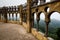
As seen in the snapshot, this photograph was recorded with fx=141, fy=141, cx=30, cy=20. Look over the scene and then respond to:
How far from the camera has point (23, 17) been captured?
71.5 feet

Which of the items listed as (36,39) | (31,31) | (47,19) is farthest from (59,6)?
(31,31)

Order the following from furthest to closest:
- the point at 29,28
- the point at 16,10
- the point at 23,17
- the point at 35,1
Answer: the point at 16,10 → the point at 23,17 → the point at 29,28 → the point at 35,1

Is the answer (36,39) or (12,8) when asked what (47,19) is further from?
(12,8)

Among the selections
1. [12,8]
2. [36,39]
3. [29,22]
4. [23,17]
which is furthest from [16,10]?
[36,39]

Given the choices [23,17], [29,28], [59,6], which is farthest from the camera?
[23,17]

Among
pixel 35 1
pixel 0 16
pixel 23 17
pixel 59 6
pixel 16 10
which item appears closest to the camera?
pixel 59 6

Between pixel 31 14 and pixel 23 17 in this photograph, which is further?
pixel 23 17

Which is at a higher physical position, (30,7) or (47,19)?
(30,7)

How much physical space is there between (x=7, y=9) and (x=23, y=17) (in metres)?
5.65

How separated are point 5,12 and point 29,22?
1273cm


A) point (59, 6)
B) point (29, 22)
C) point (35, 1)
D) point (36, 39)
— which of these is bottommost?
point (36, 39)

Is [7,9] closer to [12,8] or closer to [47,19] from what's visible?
[12,8]

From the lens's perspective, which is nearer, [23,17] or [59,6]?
[59,6]

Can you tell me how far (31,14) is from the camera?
46.1ft
